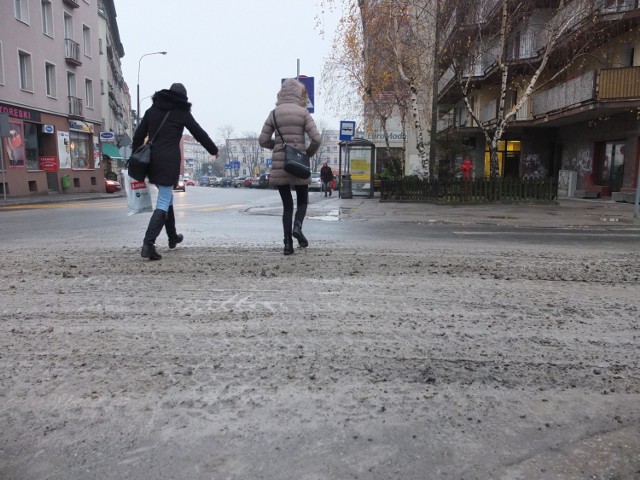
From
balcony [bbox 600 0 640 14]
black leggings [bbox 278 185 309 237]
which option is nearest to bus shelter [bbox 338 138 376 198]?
balcony [bbox 600 0 640 14]

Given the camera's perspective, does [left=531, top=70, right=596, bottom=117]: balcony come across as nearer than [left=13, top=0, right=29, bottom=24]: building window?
Yes

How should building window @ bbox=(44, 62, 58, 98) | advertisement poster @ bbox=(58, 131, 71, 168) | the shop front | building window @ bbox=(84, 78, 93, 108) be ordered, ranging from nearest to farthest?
the shop front < building window @ bbox=(44, 62, 58, 98) < advertisement poster @ bbox=(58, 131, 71, 168) < building window @ bbox=(84, 78, 93, 108)

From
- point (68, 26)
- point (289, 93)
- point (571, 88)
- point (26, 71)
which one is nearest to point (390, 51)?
point (571, 88)

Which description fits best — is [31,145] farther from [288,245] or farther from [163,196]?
[288,245]

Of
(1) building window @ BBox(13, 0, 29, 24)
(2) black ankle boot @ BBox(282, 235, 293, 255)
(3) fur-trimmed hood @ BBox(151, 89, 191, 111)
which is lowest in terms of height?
(2) black ankle boot @ BBox(282, 235, 293, 255)

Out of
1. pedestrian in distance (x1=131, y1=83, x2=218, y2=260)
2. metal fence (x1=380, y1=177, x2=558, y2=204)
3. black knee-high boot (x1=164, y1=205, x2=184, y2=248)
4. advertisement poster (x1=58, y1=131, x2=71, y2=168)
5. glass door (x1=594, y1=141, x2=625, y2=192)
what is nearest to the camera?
pedestrian in distance (x1=131, y1=83, x2=218, y2=260)

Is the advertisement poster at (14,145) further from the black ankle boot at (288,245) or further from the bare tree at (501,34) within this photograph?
the black ankle boot at (288,245)

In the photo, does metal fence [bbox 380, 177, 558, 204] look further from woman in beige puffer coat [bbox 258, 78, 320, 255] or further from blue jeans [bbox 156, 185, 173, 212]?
blue jeans [bbox 156, 185, 173, 212]

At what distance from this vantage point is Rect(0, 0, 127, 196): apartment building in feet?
81.8

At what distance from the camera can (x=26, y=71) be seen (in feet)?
87.9

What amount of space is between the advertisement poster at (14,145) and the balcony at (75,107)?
18.6 ft

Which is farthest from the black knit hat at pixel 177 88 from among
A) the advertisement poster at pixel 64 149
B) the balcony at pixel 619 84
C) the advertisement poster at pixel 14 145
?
the advertisement poster at pixel 64 149

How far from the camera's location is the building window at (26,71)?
2658cm

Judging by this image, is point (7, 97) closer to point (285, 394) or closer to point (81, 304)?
point (81, 304)
